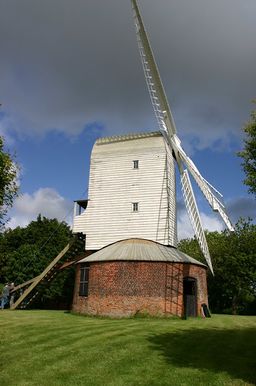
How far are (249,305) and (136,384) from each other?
4074 centimetres

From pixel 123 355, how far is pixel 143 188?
62.6 feet

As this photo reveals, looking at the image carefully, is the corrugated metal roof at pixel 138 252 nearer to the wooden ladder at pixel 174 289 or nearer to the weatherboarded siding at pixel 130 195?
the wooden ladder at pixel 174 289

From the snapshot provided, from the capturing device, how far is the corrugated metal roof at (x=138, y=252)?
2631cm

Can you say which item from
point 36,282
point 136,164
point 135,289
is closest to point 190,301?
point 135,289

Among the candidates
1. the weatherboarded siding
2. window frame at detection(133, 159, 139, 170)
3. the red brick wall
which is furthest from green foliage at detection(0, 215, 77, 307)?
window frame at detection(133, 159, 139, 170)

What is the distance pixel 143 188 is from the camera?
102ft

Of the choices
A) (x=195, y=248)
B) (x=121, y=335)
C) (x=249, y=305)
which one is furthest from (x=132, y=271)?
(x=195, y=248)

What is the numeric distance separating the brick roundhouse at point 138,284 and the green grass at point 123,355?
20.1 feet

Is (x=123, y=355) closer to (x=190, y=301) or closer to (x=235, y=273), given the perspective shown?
(x=190, y=301)

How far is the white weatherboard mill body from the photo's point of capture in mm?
30094

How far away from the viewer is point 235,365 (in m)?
12.1

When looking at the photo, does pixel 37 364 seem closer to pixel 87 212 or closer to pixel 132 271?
pixel 132 271

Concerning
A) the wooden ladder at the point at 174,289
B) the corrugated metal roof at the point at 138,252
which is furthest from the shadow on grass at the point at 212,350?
the corrugated metal roof at the point at 138,252

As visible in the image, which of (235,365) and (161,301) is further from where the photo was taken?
(161,301)
